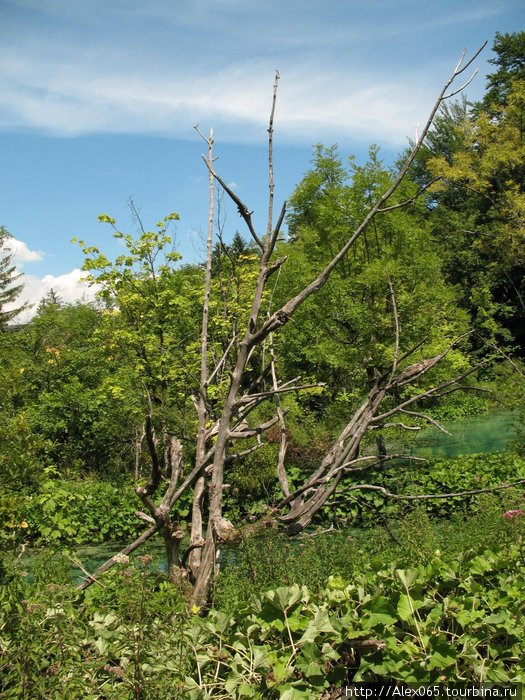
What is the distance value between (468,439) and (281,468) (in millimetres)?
12392

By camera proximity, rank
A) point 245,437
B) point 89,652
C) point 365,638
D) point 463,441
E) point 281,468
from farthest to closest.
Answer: point 463,441 → point 281,468 → point 245,437 → point 89,652 → point 365,638

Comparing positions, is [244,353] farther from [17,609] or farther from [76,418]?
[76,418]

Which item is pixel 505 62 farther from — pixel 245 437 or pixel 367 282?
pixel 245 437

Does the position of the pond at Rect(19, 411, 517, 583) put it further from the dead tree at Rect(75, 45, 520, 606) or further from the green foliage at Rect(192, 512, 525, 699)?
the green foliage at Rect(192, 512, 525, 699)

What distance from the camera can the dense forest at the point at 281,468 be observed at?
5.73 feet

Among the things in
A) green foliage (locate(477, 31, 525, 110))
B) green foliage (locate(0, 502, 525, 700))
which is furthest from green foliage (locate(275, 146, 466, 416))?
green foliage (locate(477, 31, 525, 110))

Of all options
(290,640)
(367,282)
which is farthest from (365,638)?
(367,282)

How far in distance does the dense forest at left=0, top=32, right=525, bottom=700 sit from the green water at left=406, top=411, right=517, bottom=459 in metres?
0.73

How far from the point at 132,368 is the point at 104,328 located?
1011 mm

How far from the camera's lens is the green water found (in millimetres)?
12248

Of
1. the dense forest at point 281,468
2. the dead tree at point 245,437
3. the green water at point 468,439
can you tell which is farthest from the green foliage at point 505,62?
the dead tree at point 245,437

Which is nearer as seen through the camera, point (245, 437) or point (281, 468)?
point (245, 437)

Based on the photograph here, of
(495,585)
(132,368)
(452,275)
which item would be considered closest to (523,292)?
(452,275)

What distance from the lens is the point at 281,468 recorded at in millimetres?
3170
